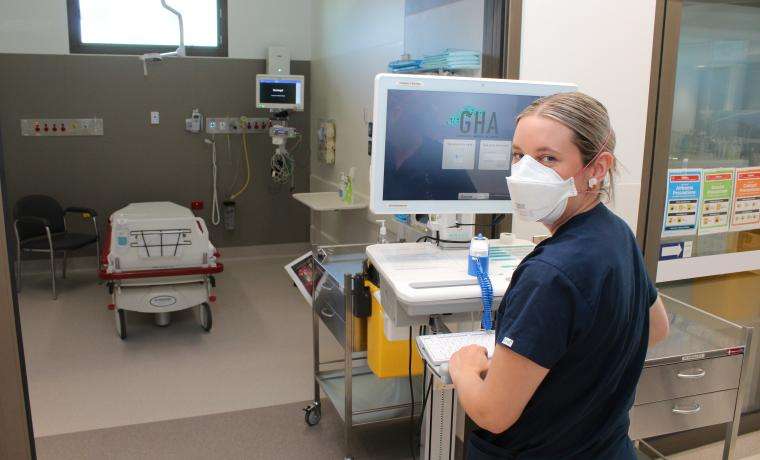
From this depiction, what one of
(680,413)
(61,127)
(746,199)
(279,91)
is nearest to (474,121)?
(680,413)

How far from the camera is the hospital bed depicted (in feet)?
13.4

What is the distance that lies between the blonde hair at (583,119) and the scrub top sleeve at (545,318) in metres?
0.25

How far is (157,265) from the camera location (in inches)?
164

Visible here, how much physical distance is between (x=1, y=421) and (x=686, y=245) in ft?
8.83

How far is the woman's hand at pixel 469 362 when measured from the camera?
1.29m

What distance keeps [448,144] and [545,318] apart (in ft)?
3.26

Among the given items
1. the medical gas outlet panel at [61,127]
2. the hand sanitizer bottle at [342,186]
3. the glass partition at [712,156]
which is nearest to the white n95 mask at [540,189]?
the glass partition at [712,156]

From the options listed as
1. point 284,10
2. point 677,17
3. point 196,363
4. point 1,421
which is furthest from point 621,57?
point 284,10

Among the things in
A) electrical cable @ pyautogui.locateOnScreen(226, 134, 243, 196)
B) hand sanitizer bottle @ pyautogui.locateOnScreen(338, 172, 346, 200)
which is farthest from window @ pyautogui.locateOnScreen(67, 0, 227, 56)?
hand sanitizer bottle @ pyautogui.locateOnScreen(338, 172, 346, 200)

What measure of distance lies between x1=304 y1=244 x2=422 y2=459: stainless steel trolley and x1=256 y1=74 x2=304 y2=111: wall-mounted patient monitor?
115 inches

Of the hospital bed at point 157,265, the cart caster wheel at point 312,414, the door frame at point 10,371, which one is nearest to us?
the door frame at point 10,371

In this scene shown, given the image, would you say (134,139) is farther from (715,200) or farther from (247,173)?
(715,200)

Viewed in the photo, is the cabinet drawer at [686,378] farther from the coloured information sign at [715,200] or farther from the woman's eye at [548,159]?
the woman's eye at [548,159]

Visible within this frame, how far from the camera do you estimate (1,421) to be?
178 centimetres
